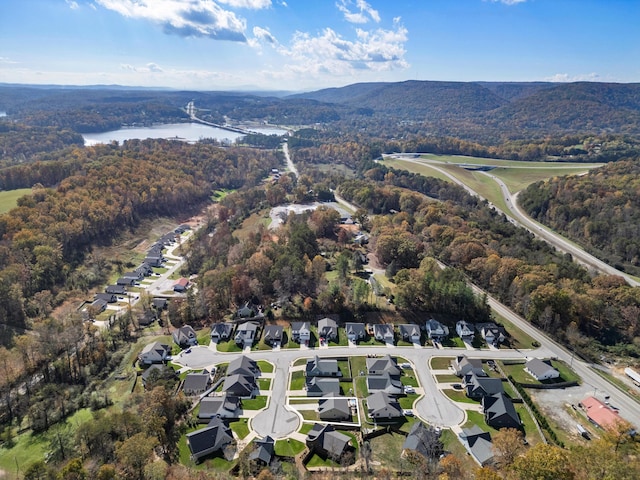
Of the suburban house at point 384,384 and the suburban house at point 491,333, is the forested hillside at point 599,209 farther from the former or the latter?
the suburban house at point 384,384

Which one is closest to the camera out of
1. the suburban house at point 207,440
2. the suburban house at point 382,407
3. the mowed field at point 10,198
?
the suburban house at point 207,440

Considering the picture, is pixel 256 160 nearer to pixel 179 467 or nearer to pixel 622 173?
pixel 622 173

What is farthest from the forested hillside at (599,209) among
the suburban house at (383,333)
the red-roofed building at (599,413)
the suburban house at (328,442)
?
the suburban house at (328,442)

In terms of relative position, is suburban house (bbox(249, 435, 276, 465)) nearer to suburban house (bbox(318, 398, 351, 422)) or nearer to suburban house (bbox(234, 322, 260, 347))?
suburban house (bbox(318, 398, 351, 422))

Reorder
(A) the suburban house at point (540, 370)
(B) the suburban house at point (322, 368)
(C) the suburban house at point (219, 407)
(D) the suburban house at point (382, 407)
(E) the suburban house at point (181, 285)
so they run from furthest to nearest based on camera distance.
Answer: (E) the suburban house at point (181, 285)
(A) the suburban house at point (540, 370)
(B) the suburban house at point (322, 368)
(C) the suburban house at point (219, 407)
(D) the suburban house at point (382, 407)

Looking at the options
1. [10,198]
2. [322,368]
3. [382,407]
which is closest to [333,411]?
[382,407]

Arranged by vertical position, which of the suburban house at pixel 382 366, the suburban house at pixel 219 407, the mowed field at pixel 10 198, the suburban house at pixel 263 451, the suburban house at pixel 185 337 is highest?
the mowed field at pixel 10 198

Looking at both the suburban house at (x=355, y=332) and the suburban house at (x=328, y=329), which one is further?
the suburban house at (x=328, y=329)

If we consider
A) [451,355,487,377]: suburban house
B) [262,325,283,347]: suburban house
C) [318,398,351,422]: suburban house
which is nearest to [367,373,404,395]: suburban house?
[318,398,351,422]: suburban house
